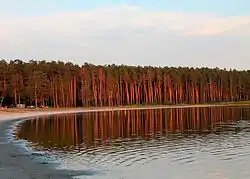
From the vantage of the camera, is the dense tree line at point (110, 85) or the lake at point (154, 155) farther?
the dense tree line at point (110, 85)

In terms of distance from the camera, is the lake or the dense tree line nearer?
the lake

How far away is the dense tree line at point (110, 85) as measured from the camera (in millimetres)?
140375

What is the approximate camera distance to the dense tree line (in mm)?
140375

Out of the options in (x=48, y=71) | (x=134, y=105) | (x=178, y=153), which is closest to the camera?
(x=178, y=153)

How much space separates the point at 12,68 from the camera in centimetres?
14162

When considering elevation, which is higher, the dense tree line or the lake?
the dense tree line

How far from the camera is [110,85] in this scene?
159 meters

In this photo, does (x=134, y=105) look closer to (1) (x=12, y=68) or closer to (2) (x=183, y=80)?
(2) (x=183, y=80)

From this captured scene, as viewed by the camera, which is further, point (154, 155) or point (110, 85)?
point (110, 85)

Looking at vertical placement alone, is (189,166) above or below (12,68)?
below

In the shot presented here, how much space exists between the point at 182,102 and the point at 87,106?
142 ft

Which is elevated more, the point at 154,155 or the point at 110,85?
the point at 110,85

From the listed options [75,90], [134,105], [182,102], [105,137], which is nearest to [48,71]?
[75,90]

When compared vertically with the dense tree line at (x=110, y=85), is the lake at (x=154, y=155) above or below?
below
